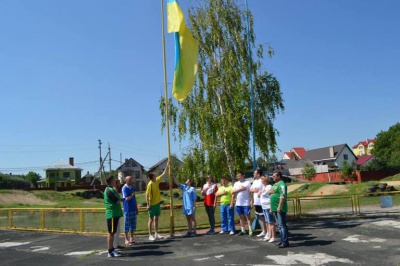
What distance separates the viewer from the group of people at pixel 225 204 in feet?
30.2

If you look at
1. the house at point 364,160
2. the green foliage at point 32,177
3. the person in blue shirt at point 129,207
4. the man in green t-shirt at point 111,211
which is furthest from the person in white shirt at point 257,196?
the green foliage at point 32,177

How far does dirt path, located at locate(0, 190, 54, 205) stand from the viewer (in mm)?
48803

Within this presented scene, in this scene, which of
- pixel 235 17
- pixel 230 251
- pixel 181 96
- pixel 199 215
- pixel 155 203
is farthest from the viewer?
pixel 235 17

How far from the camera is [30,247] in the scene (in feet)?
36.9

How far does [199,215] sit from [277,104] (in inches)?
215

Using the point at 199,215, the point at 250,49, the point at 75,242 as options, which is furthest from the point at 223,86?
the point at 75,242

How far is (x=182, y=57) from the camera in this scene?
489 inches

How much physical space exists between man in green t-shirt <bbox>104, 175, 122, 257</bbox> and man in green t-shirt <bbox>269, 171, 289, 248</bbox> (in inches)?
139

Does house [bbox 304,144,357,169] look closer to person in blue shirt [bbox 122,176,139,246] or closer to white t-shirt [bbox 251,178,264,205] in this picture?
white t-shirt [bbox 251,178,264,205]

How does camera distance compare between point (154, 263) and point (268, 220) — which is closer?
point (154, 263)

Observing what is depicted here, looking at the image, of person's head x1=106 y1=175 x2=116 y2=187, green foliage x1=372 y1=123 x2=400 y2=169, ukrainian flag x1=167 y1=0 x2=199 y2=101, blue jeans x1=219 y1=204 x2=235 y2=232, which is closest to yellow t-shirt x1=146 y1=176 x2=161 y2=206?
person's head x1=106 y1=175 x2=116 y2=187

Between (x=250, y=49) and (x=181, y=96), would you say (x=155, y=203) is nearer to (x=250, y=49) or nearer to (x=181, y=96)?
(x=181, y=96)

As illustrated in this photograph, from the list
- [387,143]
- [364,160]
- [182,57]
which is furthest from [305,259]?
→ [364,160]

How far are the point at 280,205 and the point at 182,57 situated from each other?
5.58 metres
